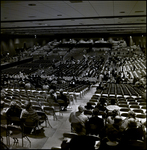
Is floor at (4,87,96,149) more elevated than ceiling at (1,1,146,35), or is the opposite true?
ceiling at (1,1,146,35)

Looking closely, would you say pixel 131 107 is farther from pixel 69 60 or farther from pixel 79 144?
pixel 69 60

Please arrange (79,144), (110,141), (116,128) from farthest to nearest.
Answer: (116,128) → (110,141) → (79,144)

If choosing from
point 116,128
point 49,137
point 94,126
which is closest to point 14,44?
point 49,137

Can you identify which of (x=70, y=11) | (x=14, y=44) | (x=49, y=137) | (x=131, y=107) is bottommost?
(x=49, y=137)

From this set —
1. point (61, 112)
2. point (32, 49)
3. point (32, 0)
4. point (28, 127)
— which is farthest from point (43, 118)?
point (32, 49)

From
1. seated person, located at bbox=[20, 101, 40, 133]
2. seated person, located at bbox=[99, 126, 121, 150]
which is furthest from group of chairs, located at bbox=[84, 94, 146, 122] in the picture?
seated person, located at bbox=[20, 101, 40, 133]

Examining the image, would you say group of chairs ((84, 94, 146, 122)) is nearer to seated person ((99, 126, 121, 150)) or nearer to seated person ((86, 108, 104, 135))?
seated person ((86, 108, 104, 135))

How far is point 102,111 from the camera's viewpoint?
274 inches

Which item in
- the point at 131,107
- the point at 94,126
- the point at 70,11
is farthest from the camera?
the point at 131,107

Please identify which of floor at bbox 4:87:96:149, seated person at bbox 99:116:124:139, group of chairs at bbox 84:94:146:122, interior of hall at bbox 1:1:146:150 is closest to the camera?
seated person at bbox 99:116:124:139

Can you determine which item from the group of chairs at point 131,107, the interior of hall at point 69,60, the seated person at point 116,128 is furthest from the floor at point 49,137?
the seated person at point 116,128

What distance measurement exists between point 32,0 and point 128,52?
36114 millimetres

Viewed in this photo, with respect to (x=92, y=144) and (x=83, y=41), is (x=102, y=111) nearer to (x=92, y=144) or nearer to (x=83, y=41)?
(x=92, y=144)

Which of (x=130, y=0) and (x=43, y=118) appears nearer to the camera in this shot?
(x=130, y=0)
